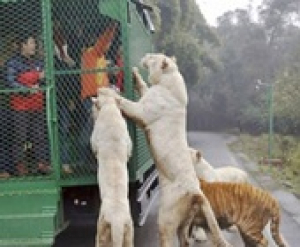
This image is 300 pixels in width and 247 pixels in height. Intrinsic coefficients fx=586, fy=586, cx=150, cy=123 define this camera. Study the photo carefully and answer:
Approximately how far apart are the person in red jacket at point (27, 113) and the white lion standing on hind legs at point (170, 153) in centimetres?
73

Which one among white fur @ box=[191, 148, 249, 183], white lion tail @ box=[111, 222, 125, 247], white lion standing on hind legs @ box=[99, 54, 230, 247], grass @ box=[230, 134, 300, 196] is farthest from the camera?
grass @ box=[230, 134, 300, 196]

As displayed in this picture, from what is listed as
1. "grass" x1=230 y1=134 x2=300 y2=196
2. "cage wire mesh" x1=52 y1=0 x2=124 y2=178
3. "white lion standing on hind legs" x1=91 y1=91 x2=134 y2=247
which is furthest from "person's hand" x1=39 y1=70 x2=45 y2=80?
"grass" x1=230 y1=134 x2=300 y2=196

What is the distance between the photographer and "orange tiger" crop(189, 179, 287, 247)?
5.73 metres

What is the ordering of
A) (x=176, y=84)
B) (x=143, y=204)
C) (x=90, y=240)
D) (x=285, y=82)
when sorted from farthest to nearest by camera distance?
1. (x=285, y=82)
2. (x=90, y=240)
3. (x=143, y=204)
4. (x=176, y=84)

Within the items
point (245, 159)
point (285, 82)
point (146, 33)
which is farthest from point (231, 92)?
point (146, 33)

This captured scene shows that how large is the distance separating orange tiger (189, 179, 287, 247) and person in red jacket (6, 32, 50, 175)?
1765mm

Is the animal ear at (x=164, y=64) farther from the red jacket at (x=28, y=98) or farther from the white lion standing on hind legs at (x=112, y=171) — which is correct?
the red jacket at (x=28, y=98)

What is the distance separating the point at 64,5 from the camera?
589cm

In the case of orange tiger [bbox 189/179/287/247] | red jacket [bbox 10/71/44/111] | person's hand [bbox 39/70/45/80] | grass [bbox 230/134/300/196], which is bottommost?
grass [bbox 230/134/300/196]

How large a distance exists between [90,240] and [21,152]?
1939 mm

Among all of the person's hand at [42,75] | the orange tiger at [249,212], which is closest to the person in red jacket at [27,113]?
the person's hand at [42,75]

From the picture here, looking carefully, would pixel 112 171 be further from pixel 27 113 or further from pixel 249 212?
pixel 249 212

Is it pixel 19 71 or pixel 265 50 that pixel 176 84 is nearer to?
pixel 19 71

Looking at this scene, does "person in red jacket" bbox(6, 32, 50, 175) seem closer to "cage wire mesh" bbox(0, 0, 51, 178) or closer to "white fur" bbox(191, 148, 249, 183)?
"cage wire mesh" bbox(0, 0, 51, 178)
